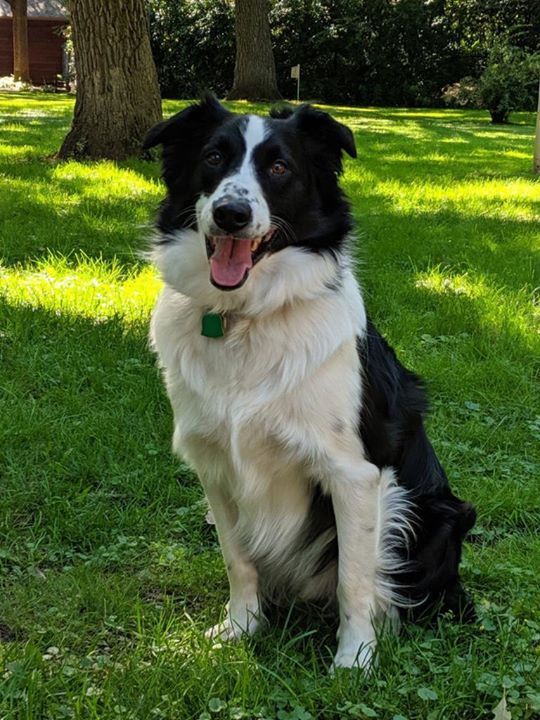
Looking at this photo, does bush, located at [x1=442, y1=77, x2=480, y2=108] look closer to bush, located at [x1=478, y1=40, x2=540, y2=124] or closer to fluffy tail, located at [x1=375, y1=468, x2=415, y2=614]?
bush, located at [x1=478, y1=40, x2=540, y2=124]

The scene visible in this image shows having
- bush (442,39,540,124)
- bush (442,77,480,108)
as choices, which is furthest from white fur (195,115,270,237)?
bush (442,77,480,108)

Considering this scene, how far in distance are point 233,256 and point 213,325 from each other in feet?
0.68

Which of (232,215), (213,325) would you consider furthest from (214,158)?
(213,325)

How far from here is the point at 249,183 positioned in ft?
7.16

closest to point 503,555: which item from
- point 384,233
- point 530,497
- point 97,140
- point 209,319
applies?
point 530,497

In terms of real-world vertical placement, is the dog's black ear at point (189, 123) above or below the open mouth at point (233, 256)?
above

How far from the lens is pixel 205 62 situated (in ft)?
76.2

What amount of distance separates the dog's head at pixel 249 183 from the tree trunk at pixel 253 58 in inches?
648

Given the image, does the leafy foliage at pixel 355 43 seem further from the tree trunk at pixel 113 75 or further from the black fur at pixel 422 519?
the black fur at pixel 422 519

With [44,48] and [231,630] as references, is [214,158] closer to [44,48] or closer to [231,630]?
[231,630]

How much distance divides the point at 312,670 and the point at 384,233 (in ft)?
14.7

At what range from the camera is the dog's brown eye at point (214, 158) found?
2.27 m

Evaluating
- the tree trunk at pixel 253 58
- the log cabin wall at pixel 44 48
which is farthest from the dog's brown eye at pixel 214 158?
the log cabin wall at pixel 44 48

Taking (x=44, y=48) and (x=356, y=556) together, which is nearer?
(x=356, y=556)
